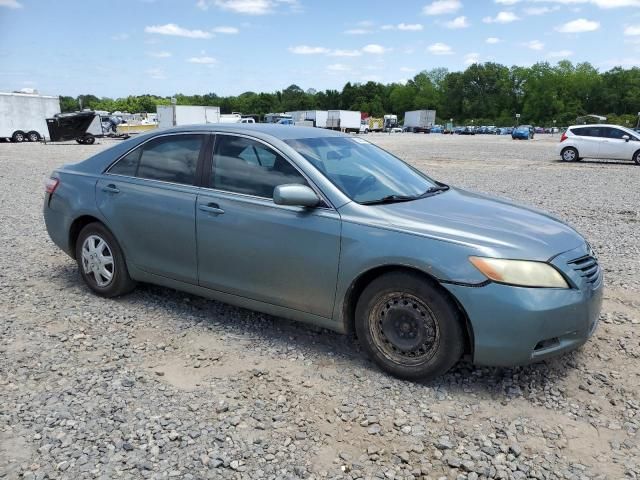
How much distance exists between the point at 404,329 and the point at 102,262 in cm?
290

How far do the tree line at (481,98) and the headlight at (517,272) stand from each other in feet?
349

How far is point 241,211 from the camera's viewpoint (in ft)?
12.8

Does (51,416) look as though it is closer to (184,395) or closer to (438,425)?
(184,395)

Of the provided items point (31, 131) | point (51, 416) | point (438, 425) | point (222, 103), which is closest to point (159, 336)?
point (51, 416)

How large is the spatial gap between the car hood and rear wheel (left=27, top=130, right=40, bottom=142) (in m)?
37.1

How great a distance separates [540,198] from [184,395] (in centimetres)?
1013

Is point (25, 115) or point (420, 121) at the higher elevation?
point (25, 115)

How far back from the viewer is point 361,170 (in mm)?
4074

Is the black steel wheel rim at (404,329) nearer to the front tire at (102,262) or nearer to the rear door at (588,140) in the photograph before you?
the front tire at (102,262)

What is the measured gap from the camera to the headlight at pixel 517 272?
308 centimetres

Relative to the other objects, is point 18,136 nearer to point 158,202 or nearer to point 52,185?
point 52,185

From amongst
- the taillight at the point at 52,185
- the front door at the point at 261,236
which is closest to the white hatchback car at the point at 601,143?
the front door at the point at 261,236

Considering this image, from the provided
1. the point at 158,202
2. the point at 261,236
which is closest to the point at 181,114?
the point at 158,202

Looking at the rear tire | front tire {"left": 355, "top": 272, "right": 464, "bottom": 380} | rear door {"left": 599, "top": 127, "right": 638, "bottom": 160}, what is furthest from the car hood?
the rear tire
